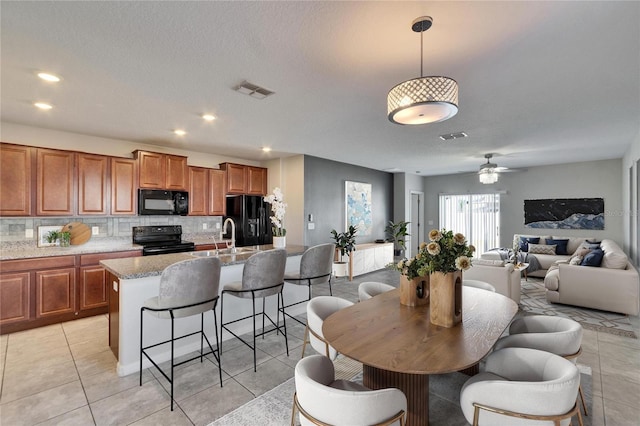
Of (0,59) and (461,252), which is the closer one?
(461,252)

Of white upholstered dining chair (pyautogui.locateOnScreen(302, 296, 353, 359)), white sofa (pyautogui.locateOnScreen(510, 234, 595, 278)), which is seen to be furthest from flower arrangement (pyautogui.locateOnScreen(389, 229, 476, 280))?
white sofa (pyautogui.locateOnScreen(510, 234, 595, 278))

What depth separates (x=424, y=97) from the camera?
176cm

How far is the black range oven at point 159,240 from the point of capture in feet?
14.9

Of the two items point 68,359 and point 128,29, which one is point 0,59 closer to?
point 128,29

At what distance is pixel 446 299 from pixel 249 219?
440 cm

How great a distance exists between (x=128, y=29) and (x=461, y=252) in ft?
8.34

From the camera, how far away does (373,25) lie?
184cm

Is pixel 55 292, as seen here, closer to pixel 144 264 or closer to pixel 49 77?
pixel 144 264

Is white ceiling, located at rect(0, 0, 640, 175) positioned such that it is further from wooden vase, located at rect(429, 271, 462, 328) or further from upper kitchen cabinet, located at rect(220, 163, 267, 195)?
wooden vase, located at rect(429, 271, 462, 328)

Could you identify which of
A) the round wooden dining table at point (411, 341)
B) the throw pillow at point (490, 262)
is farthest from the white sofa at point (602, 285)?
the round wooden dining table at point (411, 341)

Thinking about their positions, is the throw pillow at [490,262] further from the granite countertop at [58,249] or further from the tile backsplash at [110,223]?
the granite countertop at [58,249]

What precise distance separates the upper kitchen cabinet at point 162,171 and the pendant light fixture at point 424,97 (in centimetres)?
414

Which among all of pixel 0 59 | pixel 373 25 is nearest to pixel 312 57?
pixel 373 25

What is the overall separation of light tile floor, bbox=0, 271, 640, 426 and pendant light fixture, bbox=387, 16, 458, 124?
89.5 inches
